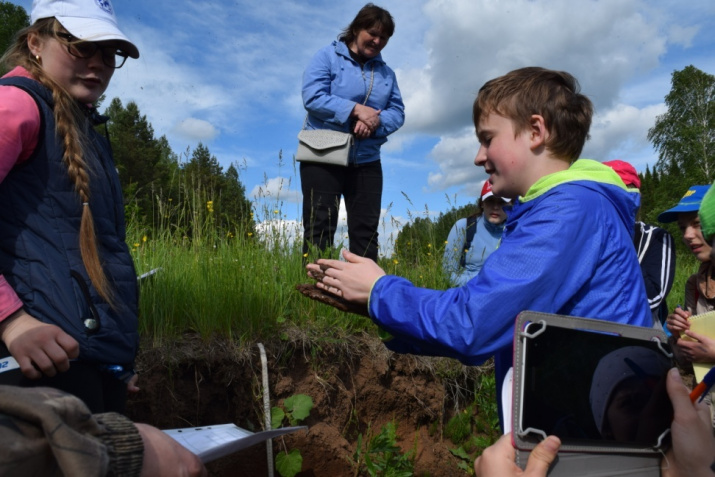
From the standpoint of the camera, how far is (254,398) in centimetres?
345

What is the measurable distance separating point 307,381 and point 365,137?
76.4 inches

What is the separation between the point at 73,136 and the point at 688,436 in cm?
189

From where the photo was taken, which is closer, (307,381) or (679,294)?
(307,381)

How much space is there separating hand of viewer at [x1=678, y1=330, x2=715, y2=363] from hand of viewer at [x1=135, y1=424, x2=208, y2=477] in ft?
8.72

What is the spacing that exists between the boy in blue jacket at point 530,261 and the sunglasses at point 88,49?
1.08 m

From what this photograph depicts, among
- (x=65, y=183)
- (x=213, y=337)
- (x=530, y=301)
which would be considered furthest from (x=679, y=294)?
(x=65, y=183)

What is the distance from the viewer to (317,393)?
3.63 m

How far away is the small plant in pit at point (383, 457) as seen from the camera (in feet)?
11.9

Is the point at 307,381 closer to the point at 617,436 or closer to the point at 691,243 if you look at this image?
the point at 617,436

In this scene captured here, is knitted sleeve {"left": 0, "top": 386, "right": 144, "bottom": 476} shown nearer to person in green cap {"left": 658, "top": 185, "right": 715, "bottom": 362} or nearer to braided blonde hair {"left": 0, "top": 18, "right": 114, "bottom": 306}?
braided blonde hair {"left": 0, "top": 18, "right": 114, "bottom": 306}

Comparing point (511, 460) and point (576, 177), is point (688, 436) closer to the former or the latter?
point (511, 460)

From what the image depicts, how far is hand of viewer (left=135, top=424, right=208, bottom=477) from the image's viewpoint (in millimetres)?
867

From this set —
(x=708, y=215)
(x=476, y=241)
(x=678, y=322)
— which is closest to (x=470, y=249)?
(x=476, y=241)

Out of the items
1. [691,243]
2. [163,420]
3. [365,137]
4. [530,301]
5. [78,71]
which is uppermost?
[365,137]
